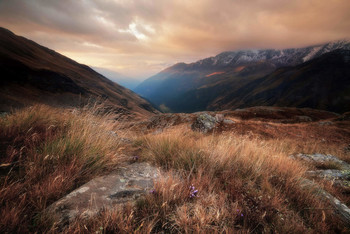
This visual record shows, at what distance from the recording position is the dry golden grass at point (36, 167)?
1.48 meters

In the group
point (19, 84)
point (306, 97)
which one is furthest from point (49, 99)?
point (306, 97)

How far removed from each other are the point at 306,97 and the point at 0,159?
9619 inches

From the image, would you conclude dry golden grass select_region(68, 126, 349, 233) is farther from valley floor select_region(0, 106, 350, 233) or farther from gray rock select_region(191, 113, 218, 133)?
gray rock select_region(191, 113, 218, 133)

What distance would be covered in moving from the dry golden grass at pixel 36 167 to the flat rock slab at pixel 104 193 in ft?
0.49

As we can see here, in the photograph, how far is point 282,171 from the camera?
312 cm

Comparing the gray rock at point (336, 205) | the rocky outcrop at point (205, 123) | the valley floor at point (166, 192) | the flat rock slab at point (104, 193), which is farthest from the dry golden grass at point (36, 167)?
the rocky outcrop at point (205, 123)

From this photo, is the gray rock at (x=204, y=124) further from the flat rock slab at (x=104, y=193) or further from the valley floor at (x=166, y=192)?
the flat rock slab at (x=104, y=193)

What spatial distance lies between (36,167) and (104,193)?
1.04m

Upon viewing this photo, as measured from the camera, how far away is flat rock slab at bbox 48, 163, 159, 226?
166 centimetres

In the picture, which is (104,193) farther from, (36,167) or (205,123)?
(205,123)

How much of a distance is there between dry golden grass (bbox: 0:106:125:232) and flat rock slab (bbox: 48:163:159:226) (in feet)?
0.49

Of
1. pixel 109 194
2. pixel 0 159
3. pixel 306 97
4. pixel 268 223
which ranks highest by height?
pixel 306 97

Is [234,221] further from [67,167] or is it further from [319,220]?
[67,167]

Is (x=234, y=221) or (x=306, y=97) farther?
(x=306, y=97)
